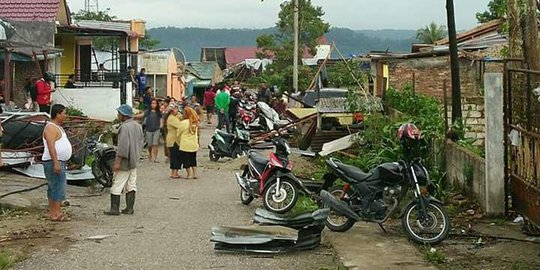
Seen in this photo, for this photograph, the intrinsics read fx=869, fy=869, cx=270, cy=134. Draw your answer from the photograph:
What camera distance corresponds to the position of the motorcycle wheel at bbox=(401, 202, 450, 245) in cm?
1064

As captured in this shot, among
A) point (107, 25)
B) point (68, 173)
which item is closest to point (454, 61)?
point (68, 173)

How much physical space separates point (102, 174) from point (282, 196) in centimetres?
424

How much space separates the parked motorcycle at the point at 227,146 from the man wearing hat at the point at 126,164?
925cm

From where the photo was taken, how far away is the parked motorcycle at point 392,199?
10797 mm

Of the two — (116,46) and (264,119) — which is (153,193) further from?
(116,46)

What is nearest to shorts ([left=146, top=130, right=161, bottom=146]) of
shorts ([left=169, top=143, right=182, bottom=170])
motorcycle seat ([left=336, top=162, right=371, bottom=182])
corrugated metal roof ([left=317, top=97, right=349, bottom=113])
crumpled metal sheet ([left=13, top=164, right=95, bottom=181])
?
shorts ([left=169, top=143, right=182, bottom=170])

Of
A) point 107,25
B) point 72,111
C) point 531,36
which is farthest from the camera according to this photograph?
point 107,25

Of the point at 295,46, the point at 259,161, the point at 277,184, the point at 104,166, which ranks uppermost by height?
the point at 295,46

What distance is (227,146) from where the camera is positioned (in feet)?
75.0

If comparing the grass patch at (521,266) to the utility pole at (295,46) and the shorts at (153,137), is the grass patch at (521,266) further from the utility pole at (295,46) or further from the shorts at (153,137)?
the utility pole at (295,46)

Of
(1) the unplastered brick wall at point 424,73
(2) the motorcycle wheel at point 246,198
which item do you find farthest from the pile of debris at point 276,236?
(1) the unplastered brick wall at point 424,73

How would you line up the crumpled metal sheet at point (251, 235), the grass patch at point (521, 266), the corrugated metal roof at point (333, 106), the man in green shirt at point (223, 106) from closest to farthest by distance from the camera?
the grass patch at point (521, 266)
the crumpled metal sheet at point (251, 235)
the corrugated metal roof at point (333, 106)
the man in green shirt at point (223, 106)

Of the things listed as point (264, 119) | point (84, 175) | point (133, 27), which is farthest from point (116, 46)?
point (84, 175)

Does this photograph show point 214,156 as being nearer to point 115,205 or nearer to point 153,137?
point 153,137
